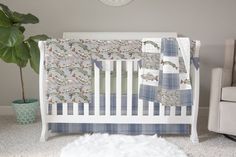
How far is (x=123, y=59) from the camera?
98.3 inches

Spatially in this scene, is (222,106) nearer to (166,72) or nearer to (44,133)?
(166,72)

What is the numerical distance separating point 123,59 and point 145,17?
1.06 meters

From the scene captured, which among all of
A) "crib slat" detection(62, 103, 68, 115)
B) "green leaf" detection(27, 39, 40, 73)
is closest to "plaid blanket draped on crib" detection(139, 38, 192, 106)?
"crib slat" detection(62, 103, 68, 115)

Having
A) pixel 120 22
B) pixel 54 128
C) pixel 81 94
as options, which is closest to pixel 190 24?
pixel 120 22

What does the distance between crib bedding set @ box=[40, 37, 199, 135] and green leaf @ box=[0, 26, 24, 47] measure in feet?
1.02

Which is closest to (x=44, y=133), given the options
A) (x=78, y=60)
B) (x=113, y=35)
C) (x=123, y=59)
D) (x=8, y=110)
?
(x=78, y=60)

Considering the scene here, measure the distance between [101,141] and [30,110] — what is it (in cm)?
95

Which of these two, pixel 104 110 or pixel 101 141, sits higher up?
pixel 104 110

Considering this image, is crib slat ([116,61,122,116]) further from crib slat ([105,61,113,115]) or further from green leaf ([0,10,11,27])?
green leaf ([0,10,11,27])

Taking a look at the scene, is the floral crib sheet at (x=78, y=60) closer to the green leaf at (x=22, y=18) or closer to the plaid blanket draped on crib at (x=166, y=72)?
the plaid blanket draped on crib at (x=166, y=72)

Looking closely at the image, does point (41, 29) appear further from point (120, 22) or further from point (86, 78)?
point (86, 78)

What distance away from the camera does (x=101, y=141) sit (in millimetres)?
2424

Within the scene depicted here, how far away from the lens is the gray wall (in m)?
3.36

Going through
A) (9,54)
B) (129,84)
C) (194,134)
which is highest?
(9,54)
